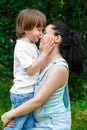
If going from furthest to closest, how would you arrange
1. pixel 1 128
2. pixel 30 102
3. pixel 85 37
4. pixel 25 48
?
pixel 85 37
pixel 1 128
pixel 25 48
pixel 30 102

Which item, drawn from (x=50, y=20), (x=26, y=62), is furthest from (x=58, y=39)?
(x=50, y=20)

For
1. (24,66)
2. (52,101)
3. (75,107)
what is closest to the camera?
(52,101)

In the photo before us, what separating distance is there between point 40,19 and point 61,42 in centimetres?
38

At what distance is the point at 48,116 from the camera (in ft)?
13.8

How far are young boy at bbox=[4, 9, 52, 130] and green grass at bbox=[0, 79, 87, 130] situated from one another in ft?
7.75

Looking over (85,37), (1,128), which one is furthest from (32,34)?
(85,37)

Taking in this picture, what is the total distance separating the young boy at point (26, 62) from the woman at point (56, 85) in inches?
3.0

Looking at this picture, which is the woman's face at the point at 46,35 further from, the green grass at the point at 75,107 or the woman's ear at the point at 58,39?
the green grass at the point at 75,107

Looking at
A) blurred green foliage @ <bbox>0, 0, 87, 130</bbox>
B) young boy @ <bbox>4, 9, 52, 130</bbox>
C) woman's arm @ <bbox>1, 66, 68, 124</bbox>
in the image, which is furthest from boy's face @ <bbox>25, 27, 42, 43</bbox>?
blurred green foliage @ <bbox>0, 0, 87, 130</bbox>

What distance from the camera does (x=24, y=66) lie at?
429 cm

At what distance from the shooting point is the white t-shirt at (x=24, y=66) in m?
4.32

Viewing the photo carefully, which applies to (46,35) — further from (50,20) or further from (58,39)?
(50,20)

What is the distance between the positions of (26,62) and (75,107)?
3229 mm

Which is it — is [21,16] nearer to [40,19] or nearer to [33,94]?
[40,19]
